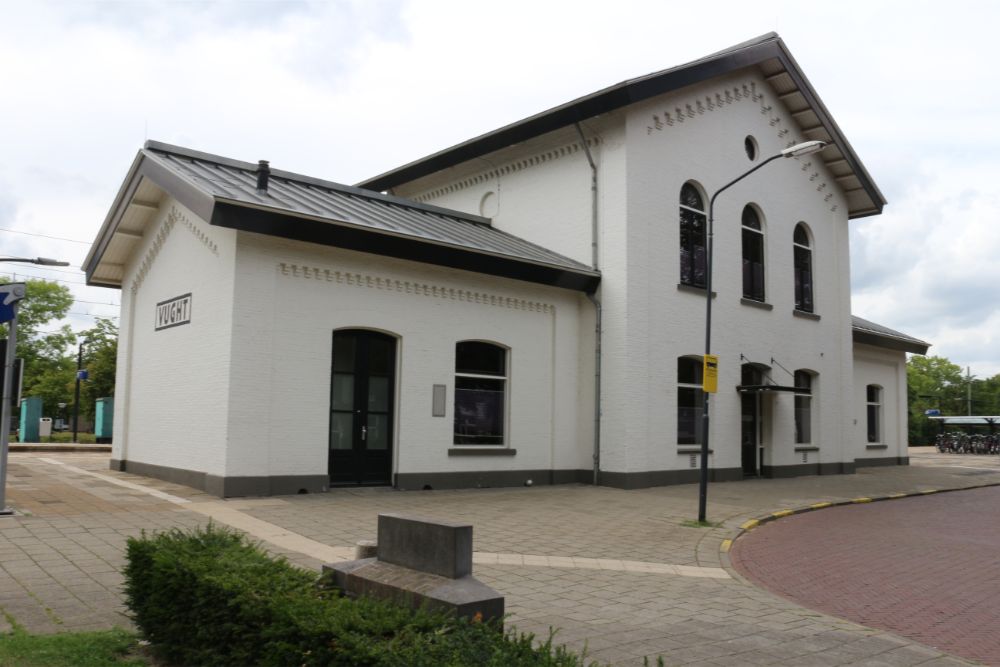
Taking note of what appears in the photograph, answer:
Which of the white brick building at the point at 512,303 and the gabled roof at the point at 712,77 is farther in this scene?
the gabled roof at the point at 712,77

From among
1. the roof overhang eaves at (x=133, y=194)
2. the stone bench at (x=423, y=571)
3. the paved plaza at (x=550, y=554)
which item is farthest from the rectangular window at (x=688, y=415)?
the stone bench at (x=423, y=571)

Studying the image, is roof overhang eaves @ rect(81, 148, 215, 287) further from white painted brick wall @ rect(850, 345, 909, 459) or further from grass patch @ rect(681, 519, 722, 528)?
white painted brick wall @ rect(850, 345, 909, 459)

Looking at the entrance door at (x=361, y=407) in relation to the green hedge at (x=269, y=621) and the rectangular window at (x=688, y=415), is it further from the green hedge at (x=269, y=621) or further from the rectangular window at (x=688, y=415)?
the green hedge at (x=269, y=621)

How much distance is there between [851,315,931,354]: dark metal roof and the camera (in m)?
27.8

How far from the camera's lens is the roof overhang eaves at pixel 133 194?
1366 cm

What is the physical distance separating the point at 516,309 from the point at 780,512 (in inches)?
267

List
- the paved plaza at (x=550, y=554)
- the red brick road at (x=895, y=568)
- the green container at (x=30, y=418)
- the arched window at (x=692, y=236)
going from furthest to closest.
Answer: the green container at (x=30, y=418)
the arched window at (x=692, y=236)
the red brick road at (x=895, y=568)
the paved plaza at (x=550, y=554)

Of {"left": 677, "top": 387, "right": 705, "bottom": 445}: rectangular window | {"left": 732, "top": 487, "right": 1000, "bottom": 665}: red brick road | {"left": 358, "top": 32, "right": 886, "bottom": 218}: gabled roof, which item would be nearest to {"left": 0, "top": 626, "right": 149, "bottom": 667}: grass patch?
{"left": 732, "top": 487, "right": 1000, "bottom": 665}: red brick road

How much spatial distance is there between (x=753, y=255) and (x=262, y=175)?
530 inches

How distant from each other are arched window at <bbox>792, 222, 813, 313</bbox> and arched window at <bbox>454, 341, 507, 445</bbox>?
10970 millimetres

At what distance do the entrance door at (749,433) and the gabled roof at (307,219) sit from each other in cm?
608

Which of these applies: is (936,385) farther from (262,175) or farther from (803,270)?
(262,175)

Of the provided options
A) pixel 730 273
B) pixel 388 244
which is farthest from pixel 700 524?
pixel 730 273

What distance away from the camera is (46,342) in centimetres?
6034
